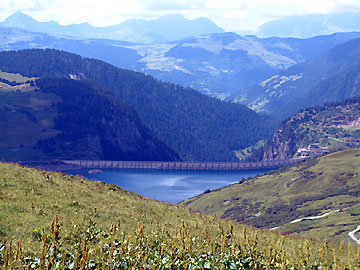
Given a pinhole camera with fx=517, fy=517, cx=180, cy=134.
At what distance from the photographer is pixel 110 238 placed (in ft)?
85.5

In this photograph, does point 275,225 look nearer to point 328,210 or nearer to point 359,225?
point 328,210

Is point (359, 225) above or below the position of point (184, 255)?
below

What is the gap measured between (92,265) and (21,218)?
307 inches

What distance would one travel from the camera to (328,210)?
172m

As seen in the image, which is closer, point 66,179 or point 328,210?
point 66,179

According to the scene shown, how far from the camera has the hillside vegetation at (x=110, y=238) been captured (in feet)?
74.1

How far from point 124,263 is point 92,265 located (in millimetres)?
1432

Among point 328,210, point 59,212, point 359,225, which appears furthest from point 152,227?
point 328,210

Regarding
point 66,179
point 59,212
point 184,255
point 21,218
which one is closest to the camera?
point 184,255

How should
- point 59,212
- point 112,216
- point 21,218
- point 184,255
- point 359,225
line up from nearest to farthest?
point 184,255, point 21,218, point 59,212, point 112,216, point 359,225

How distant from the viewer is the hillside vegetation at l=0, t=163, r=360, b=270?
22.6 metres

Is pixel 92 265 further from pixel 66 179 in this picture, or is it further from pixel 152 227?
pixel 66 179

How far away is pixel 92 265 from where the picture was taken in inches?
875

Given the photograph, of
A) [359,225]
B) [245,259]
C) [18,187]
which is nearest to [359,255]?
[245,259]
